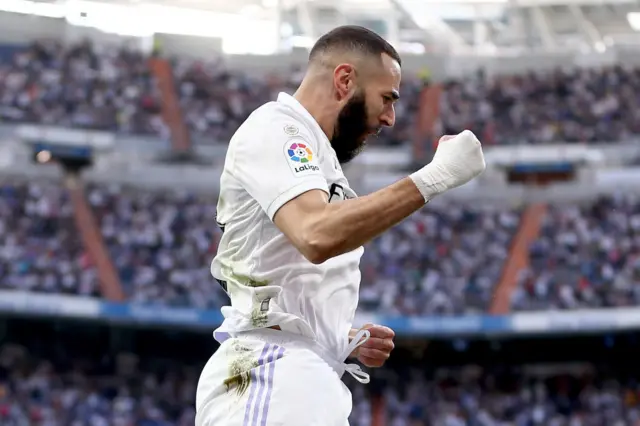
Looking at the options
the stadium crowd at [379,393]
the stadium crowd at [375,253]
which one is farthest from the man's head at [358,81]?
the stadium crowd at [375,253]

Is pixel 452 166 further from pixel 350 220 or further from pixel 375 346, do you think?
pixel 375 346

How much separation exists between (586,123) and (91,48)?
13.9 meters

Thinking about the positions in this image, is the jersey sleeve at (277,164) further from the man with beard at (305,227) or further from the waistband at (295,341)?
the waistband at (295,341)

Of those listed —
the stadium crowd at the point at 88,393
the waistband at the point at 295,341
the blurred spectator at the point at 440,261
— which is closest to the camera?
the waistband at the point at 295,341

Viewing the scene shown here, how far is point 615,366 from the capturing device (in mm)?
22297

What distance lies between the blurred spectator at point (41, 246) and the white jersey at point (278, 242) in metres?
18.4

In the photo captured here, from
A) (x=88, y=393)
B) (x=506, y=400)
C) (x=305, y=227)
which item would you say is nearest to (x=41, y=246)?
(x=88, y=393)

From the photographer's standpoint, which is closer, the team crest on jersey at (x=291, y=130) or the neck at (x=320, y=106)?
the team crest on jersey at (x=291, y=130)

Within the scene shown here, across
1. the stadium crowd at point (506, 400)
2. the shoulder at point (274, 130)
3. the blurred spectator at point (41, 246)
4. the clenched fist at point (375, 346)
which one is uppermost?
the shoulder at point (274, 130)

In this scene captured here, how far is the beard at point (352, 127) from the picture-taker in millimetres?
3494

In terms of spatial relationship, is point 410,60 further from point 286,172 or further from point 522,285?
point 286,172

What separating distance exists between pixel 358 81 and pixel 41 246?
64.0ft

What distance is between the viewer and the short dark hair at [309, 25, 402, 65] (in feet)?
11.5

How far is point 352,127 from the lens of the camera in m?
3.53
